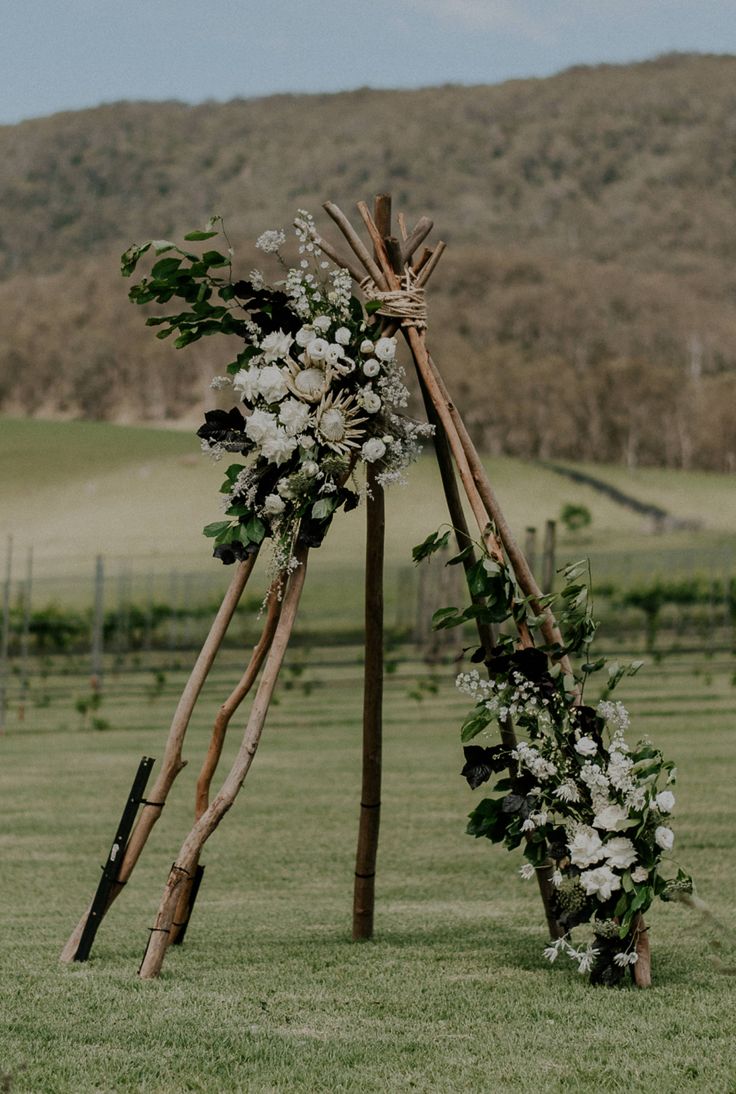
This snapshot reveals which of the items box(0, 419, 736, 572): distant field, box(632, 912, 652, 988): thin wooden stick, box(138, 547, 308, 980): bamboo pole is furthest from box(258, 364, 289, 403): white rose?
box(0, 419, 736, 572): distant field

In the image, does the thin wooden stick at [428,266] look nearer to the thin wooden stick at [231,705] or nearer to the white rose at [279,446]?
the white rose at [279,446]

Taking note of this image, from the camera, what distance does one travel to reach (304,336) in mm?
4480

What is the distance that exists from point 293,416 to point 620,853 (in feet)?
5.03

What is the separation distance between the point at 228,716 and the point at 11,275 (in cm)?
16223

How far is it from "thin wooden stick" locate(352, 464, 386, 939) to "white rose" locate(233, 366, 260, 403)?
1.72 feet

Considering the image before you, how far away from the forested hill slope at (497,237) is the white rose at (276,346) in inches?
2920

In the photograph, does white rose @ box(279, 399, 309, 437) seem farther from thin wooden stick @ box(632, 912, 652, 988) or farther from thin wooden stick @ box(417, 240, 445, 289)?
thin wooden stick @ box(632, 912, 652, 988)

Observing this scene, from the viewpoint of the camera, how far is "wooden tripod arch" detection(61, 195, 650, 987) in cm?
427

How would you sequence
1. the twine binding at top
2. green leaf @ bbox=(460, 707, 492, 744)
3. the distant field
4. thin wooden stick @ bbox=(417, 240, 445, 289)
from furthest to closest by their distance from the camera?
the distant field
thin wooden stick @ bbox=(417, 240, 445, 289)
the twine binding at top
green leaf @ bbox=(460, 707, 492, 744)

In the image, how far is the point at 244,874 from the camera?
7.03 m

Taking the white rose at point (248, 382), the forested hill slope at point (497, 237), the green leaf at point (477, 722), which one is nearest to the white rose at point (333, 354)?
the white rose at point (248, 382)

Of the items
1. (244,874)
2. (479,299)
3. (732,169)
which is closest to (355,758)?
(244,874)

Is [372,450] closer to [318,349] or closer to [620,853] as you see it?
[318,349]

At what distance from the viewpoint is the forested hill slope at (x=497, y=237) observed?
87.4m
